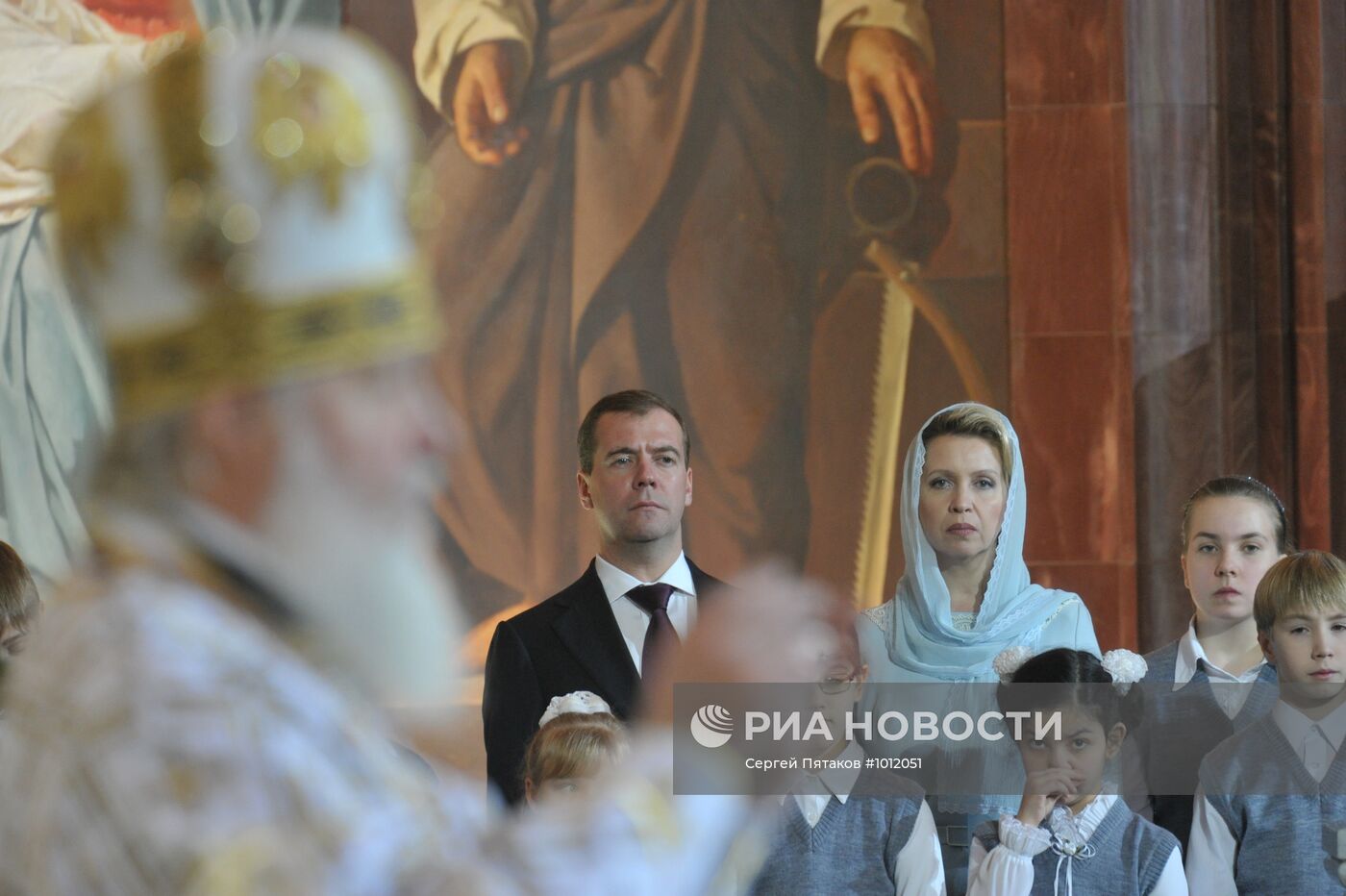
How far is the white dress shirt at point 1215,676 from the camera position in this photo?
393 centimetres

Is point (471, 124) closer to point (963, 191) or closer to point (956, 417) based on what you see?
point (963, 191)

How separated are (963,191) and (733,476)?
1.52 metres

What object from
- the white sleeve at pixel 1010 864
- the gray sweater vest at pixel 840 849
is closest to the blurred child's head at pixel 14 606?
the gray sweater vest at pixel 840 849

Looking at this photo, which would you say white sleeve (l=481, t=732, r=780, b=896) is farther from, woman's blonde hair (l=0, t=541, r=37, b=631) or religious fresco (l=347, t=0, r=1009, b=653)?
religious fresco (l=347, t=0, r=1009, b=653)

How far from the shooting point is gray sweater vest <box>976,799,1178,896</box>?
3.51 metres

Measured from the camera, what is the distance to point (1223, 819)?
365 centimetres

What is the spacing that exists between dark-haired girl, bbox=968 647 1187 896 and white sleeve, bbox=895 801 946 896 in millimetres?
77

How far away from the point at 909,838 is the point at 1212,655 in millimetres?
1013

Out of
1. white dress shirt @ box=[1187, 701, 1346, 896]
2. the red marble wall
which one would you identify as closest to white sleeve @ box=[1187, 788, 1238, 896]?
white dress shirt @ box=[1187, 701, 1346, 896]

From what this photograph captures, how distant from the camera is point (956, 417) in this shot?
4125 mm

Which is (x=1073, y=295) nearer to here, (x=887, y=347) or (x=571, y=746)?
(x=887, y=347)

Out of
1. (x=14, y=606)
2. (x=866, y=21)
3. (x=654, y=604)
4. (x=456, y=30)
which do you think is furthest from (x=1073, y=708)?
(x=456, y=30)

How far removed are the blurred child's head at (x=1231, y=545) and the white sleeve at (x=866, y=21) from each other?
147 inches

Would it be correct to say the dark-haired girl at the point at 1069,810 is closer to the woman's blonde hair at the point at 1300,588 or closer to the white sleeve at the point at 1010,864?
the white sleeve at the point at 1010,864
